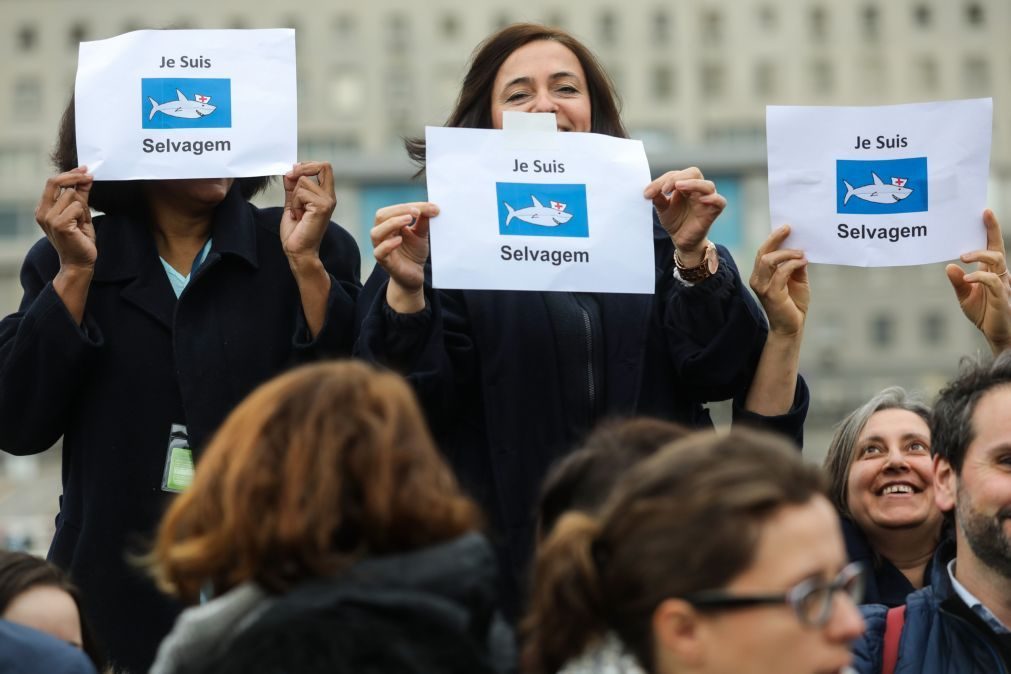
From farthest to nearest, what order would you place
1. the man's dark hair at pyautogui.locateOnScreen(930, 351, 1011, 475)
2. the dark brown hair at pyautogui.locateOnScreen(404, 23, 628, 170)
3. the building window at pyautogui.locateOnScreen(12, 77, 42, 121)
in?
the building window at pyautogui.locateOnScreen(12, 77, 42, 121) < the dark brown hair at pyautogui.locateOnScreen(404, 23, 628, 170) < the man's dark hair at pyautogui.locateOnScreen(930, 351, 1011, 475)

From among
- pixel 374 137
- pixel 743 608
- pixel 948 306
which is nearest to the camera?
pixel 743 608

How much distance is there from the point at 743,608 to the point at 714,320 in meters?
1.90

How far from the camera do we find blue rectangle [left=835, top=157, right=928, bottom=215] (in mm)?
5328

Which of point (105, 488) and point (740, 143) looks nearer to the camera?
point (105, 488)

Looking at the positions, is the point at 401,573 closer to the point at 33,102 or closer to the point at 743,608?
the point at 743,608

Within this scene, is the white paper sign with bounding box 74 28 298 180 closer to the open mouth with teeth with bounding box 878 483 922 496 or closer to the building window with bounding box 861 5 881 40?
the open mouth with teeth with bounding box 878 483 922 496

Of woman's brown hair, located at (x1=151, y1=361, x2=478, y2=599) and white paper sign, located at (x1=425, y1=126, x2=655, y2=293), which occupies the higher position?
white paper sign, located at (x1=425, y1=126, x2=655, y2=293)

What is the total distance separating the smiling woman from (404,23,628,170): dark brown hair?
4.08 feet

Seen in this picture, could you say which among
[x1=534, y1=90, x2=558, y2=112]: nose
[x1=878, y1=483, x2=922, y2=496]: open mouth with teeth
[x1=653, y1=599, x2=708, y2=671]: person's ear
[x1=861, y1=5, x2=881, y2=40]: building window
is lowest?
[x1=878, y1=483, x2=922, y2=496]: open mouth with teeth

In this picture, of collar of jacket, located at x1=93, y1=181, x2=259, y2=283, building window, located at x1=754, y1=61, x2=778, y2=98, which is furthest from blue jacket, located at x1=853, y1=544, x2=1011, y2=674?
building window, located at x1=754, y1=61, x2=778, y2=98

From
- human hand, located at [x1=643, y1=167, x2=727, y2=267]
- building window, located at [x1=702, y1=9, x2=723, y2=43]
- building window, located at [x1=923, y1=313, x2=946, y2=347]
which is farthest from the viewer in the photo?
building window, located at [x1=702, y1=9, x2=723, y2=43]

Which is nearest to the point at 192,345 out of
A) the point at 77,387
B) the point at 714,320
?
the point at 77,387

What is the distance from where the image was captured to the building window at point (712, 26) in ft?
295

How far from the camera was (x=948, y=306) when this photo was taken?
3238 inches
